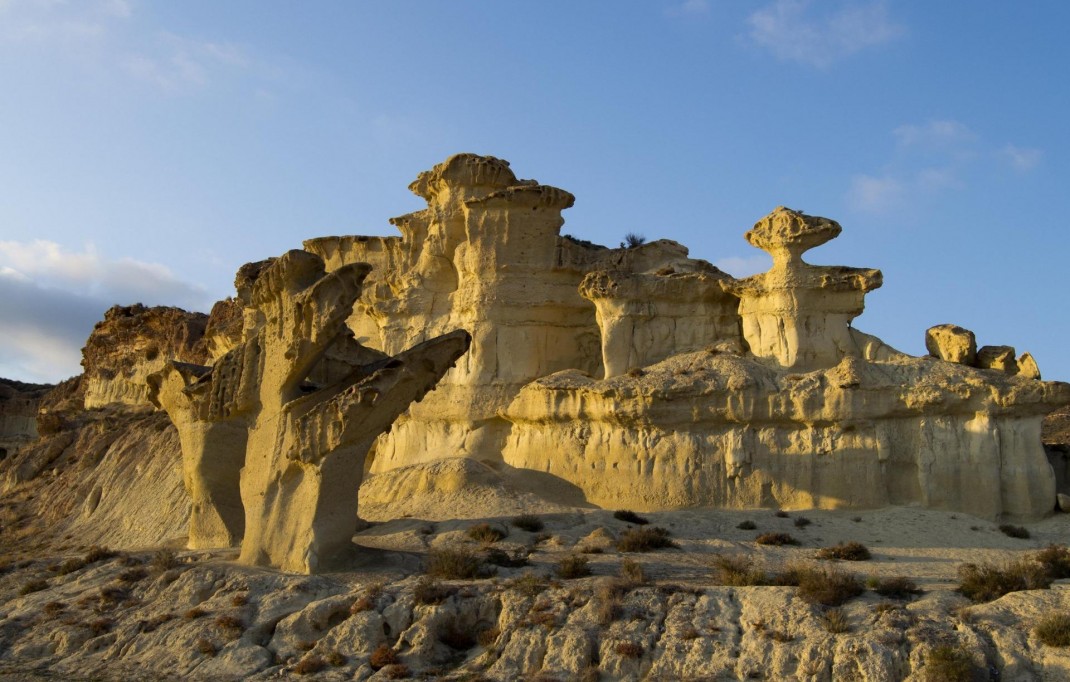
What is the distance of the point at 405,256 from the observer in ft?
105

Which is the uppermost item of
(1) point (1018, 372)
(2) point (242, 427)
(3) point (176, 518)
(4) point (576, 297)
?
(4) point (576, 297)

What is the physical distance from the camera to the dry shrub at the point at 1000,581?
49.0 ft

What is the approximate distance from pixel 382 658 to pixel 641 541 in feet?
21.5

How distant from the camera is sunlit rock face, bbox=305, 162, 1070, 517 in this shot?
2302cm

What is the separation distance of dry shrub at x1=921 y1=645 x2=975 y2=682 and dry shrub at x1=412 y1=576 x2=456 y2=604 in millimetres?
6906

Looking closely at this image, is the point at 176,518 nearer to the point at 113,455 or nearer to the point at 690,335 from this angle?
the point at 113,455

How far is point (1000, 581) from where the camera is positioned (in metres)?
15.2

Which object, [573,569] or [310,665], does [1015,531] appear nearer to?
[573,569]

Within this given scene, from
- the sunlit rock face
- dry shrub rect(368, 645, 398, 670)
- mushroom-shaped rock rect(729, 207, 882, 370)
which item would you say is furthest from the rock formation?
mushroom-shaped rock rect(729, 207, 882, 370)

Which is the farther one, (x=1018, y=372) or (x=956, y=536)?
(x=1018, y=372)

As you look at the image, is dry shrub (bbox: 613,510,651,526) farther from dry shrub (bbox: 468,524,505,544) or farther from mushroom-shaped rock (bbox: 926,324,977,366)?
mushroom-shaped rock (bbox: 926,324,977,366)

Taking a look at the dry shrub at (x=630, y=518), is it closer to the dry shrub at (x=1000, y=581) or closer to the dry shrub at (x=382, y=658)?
the dry shrub at (x=1000, y=581)

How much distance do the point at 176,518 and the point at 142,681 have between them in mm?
14650

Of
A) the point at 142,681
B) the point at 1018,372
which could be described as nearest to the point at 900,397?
the point at 1018,372
